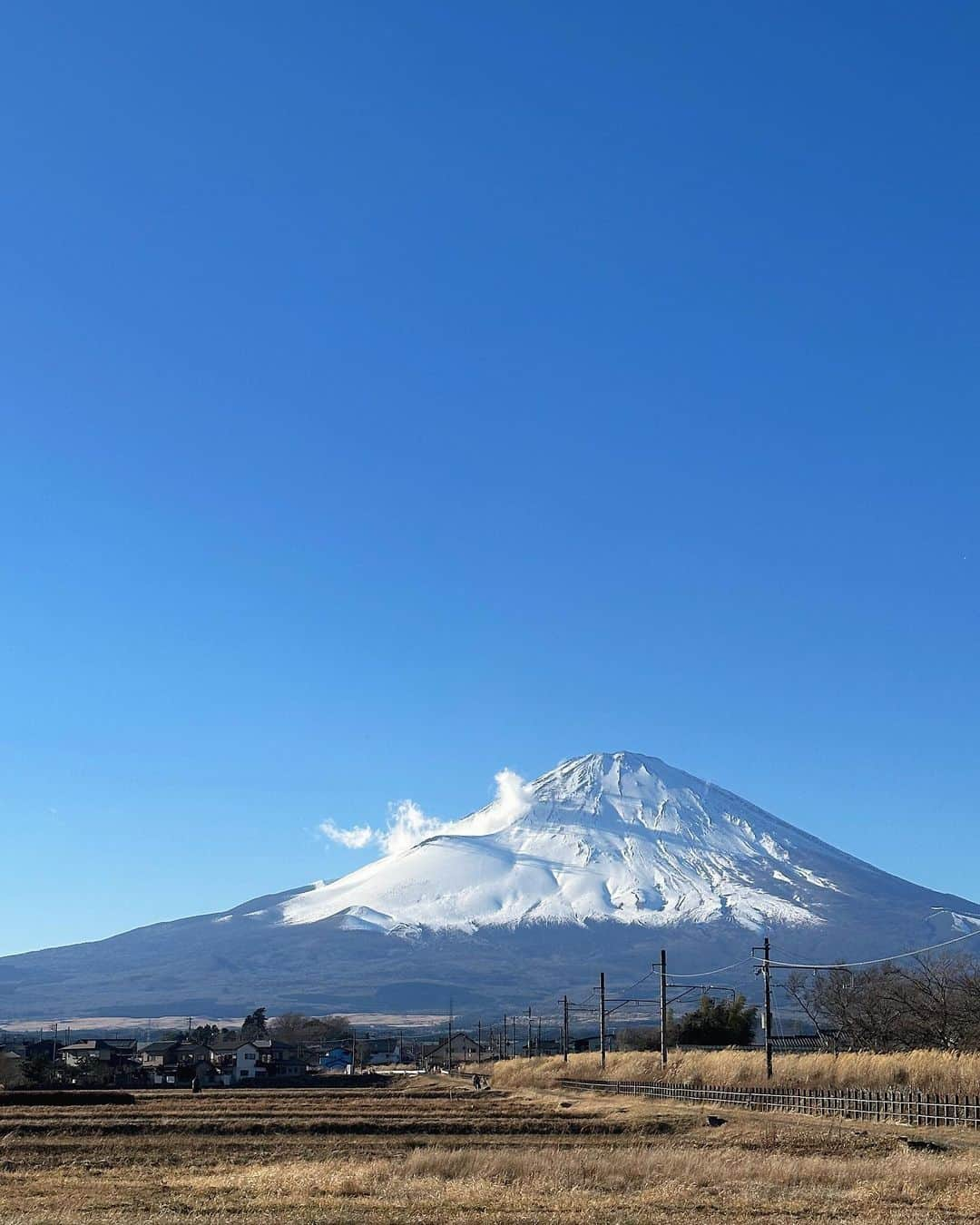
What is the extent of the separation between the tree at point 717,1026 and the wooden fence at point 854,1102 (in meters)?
31.3

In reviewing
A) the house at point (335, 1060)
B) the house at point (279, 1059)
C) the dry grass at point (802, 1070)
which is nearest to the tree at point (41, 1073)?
the house at point (279, 1059)

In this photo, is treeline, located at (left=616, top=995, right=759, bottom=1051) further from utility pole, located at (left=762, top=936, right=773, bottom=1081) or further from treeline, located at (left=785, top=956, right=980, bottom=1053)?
utility pole, located at (left=762, top=936, right=773, bottom=1081)

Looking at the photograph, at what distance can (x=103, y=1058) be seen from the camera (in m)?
118

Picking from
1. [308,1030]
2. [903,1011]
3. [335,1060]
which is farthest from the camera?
[308,1030]

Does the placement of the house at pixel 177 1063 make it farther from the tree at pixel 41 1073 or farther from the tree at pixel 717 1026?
the tree at pixel 717 1026

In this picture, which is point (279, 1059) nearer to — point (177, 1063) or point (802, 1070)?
point (177, 1063)

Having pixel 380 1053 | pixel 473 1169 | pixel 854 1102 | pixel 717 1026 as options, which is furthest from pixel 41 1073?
pixel 473 1169

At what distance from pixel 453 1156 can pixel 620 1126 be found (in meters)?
13.7

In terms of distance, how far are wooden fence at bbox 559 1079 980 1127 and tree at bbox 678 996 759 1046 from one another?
103 feet

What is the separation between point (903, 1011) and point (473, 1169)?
50.3 m

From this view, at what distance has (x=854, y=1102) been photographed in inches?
1757

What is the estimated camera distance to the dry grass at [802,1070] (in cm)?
4438

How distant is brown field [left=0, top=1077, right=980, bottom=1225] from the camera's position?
2164 centimetres

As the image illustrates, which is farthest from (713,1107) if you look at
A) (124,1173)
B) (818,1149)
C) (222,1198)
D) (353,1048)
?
(353,1048)
